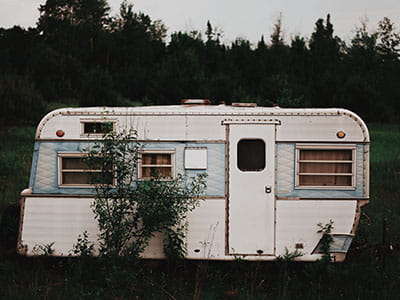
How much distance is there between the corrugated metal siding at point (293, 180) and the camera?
658 centimetres

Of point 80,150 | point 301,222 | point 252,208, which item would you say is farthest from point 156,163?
point 301,222

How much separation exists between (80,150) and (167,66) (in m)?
20.1

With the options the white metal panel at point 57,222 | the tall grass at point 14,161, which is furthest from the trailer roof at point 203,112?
the tall grass at point 14,161

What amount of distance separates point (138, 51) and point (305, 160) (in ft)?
129

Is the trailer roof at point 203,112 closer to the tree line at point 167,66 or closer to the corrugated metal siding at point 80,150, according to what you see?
the corrugated metal siding at point 80,150

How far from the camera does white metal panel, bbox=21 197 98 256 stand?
671cm

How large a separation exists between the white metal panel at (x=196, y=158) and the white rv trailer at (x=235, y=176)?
16 millimetres

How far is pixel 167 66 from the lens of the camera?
2617 cm

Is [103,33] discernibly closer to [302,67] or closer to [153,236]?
[302,67]

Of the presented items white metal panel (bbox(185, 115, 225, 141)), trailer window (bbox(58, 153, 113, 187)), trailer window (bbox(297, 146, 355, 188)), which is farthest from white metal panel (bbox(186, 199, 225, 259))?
trailer window (bbox(58, 153, 113, 187))

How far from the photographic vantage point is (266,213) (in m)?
6.60

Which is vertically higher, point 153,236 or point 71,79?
point 71,79

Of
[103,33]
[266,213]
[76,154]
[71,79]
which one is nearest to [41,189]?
[76,154]

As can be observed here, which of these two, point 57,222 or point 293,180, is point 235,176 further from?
point 57,222
